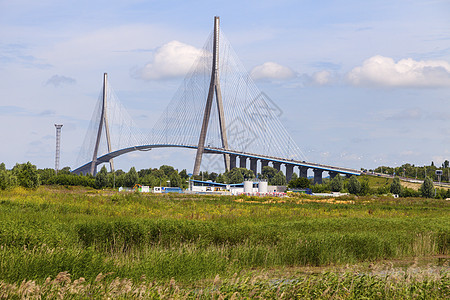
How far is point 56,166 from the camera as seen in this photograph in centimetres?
10488

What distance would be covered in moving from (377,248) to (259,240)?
368 centimetres

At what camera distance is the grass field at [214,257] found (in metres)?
8.10

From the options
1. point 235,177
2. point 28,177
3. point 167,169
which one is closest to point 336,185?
point 235,177

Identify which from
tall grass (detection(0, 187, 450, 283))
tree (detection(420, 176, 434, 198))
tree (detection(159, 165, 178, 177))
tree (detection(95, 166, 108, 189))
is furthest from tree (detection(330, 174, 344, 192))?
tree (detection(159, 165, 178, 177))

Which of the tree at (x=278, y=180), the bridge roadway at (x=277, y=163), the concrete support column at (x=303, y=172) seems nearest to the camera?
the bridge roadway at (x=277, y=163)

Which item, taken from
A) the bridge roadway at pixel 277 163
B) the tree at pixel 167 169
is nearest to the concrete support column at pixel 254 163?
the bridge roadway at pixel 277 163

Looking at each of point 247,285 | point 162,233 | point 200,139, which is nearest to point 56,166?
point 200,139

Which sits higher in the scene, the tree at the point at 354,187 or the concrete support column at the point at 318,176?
the concrete support column at the point at 318,176

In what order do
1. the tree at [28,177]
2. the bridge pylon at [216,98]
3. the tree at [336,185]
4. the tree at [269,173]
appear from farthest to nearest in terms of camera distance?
1. the tree at [269,173]
2. the tree at [336,185]
3. the bridge pylon at [216,98]
4. the tree at [28,177]

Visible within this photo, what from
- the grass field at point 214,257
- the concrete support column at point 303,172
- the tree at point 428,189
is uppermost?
the concrete support column at point 303,172

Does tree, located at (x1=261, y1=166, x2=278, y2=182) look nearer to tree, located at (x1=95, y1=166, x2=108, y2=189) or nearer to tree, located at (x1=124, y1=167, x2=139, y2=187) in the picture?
tree, located at (x1=124, y1=167, x2=139, y2=187)

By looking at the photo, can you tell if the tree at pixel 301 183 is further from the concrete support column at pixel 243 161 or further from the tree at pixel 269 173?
the tree at pixel 269 173

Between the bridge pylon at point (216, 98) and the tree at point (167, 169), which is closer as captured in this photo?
the bridge pylon at point (216, 98)

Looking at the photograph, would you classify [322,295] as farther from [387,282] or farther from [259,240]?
[259,240]
